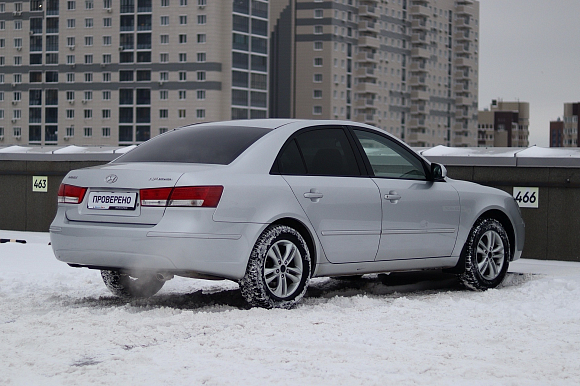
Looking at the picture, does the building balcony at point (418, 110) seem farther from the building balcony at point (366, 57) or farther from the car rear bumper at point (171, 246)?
the car rear bumper at point (171, 246)

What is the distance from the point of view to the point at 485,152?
47.8 ft

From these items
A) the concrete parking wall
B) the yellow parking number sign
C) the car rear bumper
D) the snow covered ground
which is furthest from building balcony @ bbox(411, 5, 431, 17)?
the car rear bumper

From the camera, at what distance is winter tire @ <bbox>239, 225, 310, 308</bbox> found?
7.41 m

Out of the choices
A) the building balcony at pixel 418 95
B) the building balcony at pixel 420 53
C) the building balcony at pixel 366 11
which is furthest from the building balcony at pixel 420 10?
the building balcony at pixel 366 11

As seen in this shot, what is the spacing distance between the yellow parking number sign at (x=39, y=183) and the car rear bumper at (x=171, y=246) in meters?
10.2

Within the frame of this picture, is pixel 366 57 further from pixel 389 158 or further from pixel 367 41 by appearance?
pixel 389 158

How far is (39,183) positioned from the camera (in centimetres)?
1744

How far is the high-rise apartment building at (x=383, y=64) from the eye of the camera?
14625 centimetres

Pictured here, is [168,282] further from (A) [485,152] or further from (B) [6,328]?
(A) [485,152]

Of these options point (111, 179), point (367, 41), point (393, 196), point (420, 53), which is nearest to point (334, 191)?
point (393, 196)

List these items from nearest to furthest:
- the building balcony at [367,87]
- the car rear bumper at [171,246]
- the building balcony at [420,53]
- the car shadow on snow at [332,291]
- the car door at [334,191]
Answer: the car rear bumper at [171,246]
the car door at [334,191]
the car shadow on snow at [332,291]
the building balcony at [367,87]
the building balcony at [420,53]

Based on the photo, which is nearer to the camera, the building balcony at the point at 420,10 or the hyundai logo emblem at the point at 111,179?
the hyundai logo emblem at the point at 111,179

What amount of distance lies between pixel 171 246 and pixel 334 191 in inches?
62.3

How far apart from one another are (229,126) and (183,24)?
123584mm
